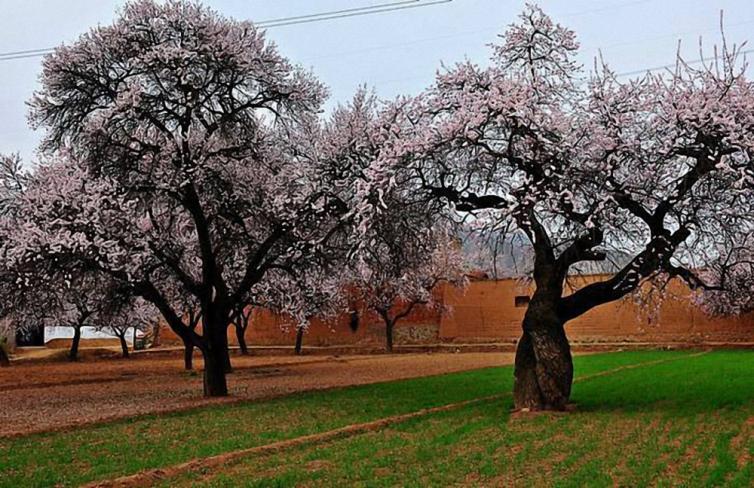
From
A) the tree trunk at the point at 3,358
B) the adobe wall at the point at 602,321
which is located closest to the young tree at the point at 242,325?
the tree trunk at the point at 3,358

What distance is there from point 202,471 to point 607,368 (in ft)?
61.5

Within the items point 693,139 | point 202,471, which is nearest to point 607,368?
point 693,139

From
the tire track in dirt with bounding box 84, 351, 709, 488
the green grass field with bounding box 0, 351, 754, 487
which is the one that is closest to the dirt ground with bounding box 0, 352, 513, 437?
the green grass field with bounding box 0, 351, 754, 487

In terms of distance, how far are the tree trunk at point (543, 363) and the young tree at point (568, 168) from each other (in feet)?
0.07

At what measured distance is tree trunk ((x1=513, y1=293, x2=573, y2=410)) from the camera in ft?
48.0

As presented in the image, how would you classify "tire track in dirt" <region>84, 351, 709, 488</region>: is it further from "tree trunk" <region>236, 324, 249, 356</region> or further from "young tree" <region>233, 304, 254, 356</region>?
"tree trunk" <region>236, 324, 249, 356</region>

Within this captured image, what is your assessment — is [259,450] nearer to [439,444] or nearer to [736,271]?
[439,444]

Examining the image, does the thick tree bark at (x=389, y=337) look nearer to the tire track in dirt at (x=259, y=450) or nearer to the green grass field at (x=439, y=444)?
the green grass field at (x=439, y=444)

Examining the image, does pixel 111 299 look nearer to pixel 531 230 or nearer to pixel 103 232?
pixel 103 232

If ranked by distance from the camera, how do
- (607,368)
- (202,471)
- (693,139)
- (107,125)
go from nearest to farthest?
(202,471), (693,139), (107,125), (607,368)

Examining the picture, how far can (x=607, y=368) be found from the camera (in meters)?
25.8

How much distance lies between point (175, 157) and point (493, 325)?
94.1ft

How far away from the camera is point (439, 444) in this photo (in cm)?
1115

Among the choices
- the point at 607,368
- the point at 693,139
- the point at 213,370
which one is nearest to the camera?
the point at 693,139
